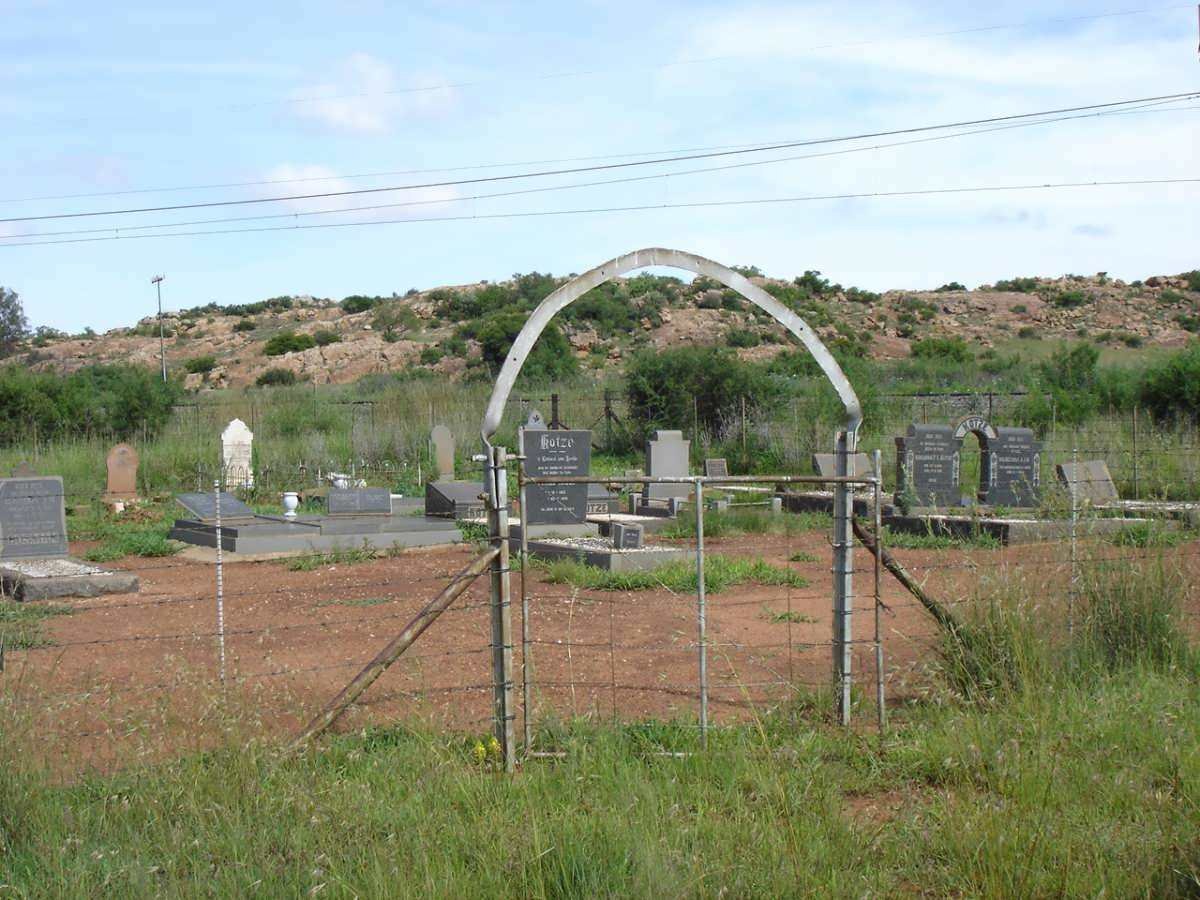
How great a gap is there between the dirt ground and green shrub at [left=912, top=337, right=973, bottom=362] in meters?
47.6

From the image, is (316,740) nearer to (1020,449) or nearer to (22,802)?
(22,802)

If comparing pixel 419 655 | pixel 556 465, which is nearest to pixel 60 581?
pixel 419 655

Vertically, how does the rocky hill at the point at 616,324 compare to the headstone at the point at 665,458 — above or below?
above

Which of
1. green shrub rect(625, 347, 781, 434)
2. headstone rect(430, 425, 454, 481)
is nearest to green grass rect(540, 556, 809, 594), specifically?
headstone rect(430, 425, 454, 481)

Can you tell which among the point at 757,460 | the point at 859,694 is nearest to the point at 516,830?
the point at 859,694

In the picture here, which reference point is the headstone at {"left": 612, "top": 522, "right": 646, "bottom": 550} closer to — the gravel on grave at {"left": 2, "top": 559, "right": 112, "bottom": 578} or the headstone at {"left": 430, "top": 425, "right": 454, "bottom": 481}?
the gravel on grave at {"left": 2, "top": 559, "right": 112, "bottom": 578}

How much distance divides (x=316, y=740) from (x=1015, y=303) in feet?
263

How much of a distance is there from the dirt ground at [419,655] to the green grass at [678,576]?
0.19m

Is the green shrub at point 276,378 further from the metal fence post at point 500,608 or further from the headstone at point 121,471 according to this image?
the metal fence post at point 500,608

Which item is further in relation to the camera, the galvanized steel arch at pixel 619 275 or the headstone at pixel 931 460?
the headstone at pixel 931 460

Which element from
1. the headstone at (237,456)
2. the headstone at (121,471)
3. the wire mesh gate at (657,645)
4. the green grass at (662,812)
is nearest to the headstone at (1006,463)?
the wire mesh gate at (657,645)

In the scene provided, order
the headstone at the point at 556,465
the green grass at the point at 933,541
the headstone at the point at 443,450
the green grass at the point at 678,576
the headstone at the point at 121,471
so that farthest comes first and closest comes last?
the headstone at the point at 443,450
the headstone at the point at 121,471
the headstone at the point at 556,465
the green grass at the point at 933,541
the green grass at the point at 678,576

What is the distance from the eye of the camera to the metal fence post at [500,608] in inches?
252

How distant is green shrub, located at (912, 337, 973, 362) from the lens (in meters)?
60.8
